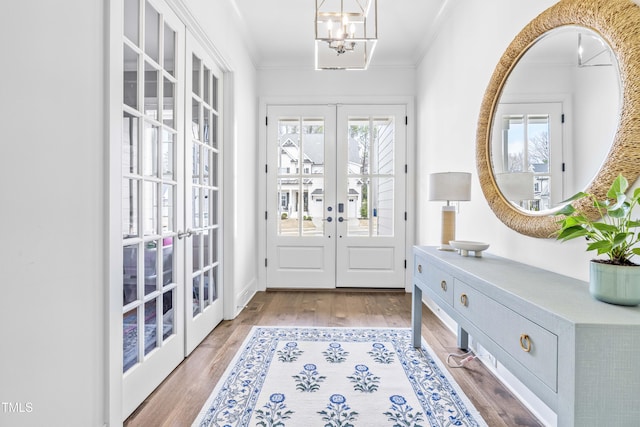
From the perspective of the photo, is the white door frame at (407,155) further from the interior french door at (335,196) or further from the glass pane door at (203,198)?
the glass pane door at (203,198)

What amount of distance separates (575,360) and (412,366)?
139cm

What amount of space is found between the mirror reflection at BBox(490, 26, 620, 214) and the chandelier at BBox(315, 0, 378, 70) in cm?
94

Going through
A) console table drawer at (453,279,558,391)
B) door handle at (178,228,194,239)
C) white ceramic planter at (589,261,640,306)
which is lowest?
console table drawer at (453,279,558,391)

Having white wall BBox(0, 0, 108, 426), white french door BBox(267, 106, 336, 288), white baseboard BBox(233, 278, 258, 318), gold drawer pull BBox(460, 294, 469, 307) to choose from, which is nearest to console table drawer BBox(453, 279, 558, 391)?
gold drawer pull BBox(460, 294, 469, 307)

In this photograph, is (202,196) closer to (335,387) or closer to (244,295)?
(244,295)

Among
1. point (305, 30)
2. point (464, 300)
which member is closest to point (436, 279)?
point (464, 300)

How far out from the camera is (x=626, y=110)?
1198mm

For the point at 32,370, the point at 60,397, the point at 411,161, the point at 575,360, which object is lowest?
the point at 60,397

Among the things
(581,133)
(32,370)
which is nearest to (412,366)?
(581,133)

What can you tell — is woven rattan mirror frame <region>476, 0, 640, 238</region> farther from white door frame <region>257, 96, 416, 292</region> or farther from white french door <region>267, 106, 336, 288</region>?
white french door <region>267, 106, 336, 288</region>

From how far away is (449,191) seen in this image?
83.8 inches

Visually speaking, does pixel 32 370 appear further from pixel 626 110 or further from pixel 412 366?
pixel 626 110

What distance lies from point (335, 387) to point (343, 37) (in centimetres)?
215

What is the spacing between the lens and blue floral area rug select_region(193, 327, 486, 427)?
1.58m
